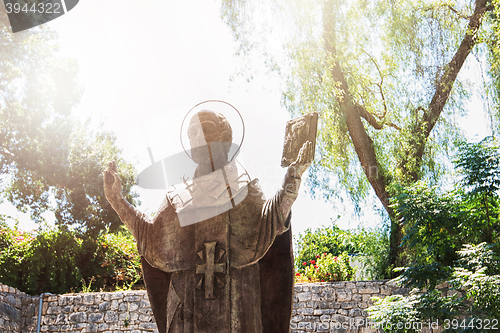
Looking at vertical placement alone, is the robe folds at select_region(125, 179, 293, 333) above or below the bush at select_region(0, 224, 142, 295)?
below

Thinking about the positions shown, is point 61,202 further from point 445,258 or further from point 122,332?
point 445,258

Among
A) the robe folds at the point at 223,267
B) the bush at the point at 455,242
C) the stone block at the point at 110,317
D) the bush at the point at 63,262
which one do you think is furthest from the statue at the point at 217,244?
the bush at the point at 63,262

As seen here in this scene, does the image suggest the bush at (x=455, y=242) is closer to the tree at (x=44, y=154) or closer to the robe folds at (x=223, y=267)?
the robe folds at (x=223, y=267)

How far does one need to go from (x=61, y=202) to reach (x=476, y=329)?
10.8m

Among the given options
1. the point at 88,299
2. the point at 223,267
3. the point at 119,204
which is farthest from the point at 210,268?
the point at 88,299

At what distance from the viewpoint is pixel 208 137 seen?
9.33 feet

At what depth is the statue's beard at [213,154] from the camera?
9.36 feet

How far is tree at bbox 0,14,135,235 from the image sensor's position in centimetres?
1183

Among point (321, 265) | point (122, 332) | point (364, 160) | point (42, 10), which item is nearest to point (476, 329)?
point (321, 265)

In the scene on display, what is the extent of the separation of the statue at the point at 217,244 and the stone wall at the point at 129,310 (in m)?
5.32

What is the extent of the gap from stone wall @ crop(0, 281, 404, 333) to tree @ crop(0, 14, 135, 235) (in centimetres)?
374

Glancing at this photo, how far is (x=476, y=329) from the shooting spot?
175 inches

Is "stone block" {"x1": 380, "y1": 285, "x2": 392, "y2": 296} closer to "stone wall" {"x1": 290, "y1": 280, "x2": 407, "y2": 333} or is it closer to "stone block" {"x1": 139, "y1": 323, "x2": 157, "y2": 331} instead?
"stone wall" {"x1": 290, "y1": 280, "x2": 407, "y2": 333}

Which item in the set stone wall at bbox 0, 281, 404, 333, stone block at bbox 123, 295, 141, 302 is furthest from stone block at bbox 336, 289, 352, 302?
stone block at bbox 123, 295, 141, 302
